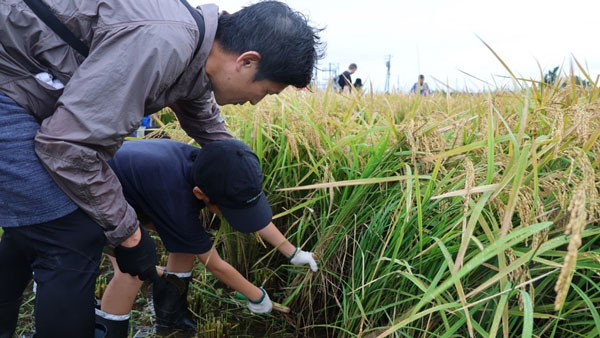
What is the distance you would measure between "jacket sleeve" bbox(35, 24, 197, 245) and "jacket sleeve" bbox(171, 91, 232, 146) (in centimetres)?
64

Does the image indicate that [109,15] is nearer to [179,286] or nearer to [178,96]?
[178,96]

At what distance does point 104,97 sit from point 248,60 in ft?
1.44

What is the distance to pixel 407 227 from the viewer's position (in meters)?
1.33

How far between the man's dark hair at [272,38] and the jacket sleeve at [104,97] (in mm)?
190

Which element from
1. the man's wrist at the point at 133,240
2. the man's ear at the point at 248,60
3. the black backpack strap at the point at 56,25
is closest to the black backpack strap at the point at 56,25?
the black backpack strap at the point at 56,25

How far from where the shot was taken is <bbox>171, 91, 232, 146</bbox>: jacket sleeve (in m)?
1.80

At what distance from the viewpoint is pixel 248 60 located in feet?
4.30

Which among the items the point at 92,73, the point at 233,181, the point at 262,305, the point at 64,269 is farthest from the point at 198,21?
the point at 262,305

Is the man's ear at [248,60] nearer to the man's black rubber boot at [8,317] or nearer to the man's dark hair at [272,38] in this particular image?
the man's dark hair at [272,38]

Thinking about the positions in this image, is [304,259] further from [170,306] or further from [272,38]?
[272,38]

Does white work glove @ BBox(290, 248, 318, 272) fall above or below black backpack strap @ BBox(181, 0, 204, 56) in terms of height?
below

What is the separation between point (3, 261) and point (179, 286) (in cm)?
66

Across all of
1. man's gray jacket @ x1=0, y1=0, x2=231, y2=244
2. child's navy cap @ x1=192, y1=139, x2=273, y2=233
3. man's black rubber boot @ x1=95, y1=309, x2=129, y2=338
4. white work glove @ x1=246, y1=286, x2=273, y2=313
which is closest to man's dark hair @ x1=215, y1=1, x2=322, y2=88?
man's gray jacket @ x1=0, y1=0, x2=231, y2=244

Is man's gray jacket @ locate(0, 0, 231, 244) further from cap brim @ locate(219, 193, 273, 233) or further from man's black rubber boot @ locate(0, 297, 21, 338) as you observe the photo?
man's black rubber boot @ locate(0, 297, 21, 338)
